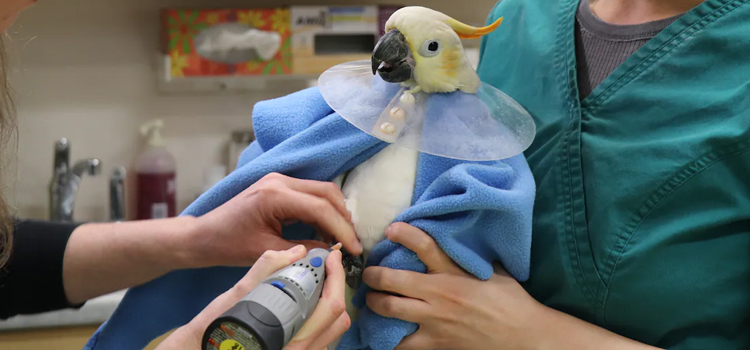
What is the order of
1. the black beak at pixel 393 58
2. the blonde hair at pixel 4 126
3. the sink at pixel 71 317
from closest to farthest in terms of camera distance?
1. the black beak at pixel 393 58
2. the blonde hair at pixel 4 126
3. the sink at pixel 71 317

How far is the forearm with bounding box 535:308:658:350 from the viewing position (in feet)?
1.93

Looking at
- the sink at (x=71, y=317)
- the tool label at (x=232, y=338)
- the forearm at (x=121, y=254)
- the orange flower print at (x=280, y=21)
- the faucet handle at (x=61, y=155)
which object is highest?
the orange flower print at (x=280, y=21)

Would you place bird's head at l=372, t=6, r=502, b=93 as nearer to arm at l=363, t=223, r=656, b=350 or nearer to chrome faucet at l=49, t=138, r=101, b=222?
arm at l=363, t=223, r=656, b=350

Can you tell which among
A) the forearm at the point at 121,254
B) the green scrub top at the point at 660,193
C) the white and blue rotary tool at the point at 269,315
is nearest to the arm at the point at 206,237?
the forearm at the point at 121,254

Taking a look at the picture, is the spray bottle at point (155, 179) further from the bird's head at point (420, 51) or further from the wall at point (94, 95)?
the bird's head at point (420, 51)

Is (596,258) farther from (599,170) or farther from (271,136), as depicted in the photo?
(271,136)

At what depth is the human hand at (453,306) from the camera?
1.93 feet

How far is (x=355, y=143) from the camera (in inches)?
23.3

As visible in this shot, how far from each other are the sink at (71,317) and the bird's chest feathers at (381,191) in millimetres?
913

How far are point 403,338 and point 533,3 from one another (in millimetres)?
429

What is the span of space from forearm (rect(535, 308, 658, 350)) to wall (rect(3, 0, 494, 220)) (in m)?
1.28

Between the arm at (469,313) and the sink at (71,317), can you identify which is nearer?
the arm at (469,313)

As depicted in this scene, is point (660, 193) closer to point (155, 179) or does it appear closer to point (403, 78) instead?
point (403, 78)

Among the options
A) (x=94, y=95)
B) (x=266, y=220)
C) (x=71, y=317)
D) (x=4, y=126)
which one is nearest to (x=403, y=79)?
(x=266, y=220)
